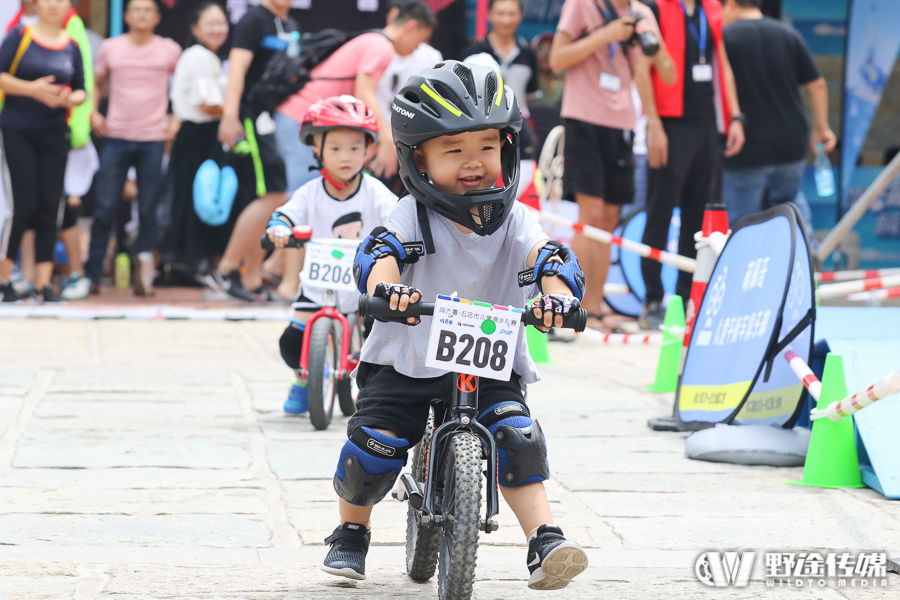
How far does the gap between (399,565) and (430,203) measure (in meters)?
1.07

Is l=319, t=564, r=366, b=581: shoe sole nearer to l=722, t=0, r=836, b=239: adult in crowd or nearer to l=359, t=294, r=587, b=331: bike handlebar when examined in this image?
l=359, t=294, r=587, b=331: bike handlebar

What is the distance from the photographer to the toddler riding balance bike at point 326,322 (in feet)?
17.2

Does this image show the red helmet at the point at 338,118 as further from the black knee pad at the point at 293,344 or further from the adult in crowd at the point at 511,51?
the adult in crowd at the point at 511,51

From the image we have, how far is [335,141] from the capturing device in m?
5.45

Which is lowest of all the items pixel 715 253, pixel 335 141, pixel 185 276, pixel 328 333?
pixel 185 276

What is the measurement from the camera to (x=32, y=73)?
340 inches

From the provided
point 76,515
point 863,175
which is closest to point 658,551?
point 76,515

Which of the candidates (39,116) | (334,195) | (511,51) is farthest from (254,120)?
(334,195)

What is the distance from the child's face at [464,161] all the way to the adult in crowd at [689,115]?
15.7 ft

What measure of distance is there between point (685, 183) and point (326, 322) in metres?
3.48

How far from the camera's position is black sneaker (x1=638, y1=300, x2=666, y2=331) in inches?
325

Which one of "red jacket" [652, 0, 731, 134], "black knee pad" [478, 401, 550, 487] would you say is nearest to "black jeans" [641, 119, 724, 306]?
"red jacket" [652, 0, 731, 134]

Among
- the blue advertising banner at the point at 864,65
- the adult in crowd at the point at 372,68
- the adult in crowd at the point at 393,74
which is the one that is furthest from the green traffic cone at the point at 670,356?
the blue advertising banner at the point at 864,65

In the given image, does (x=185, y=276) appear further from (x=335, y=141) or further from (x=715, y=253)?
(x=715, y=253)
